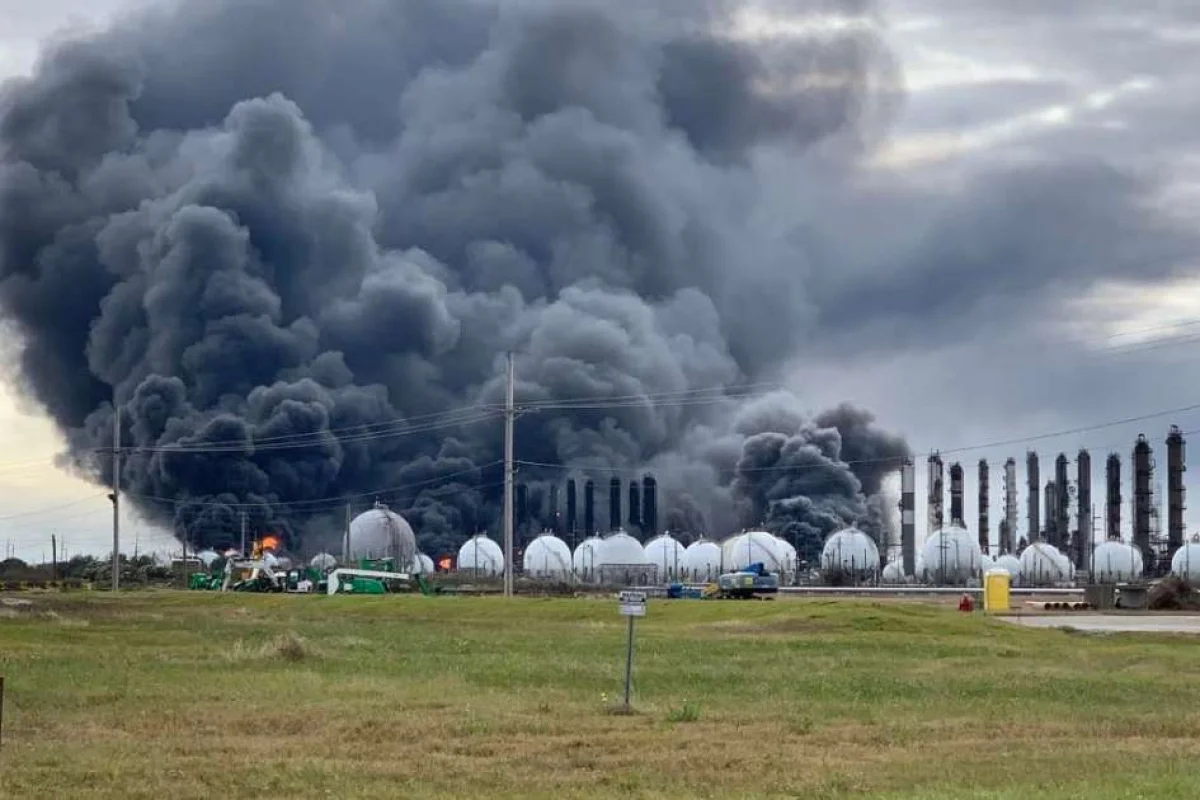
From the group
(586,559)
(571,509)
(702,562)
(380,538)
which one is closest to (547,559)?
(586,559)

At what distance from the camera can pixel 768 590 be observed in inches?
4225

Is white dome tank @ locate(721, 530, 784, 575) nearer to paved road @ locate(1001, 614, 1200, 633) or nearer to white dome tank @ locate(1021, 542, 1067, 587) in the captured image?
white dome tank @ locate(1021, 542, 1067, 587)

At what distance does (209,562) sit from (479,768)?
118616 mm

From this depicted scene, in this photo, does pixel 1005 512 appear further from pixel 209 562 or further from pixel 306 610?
pixel 306 610

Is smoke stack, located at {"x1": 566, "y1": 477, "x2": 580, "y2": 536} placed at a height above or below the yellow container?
above

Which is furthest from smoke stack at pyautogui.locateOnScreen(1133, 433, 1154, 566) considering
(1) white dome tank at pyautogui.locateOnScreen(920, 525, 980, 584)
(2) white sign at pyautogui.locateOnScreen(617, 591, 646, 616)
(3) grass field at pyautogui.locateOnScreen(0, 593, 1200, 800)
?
(2) white sign at pyautogui.locateOnScreen(617, 591, 646, 616)

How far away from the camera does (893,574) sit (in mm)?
149000

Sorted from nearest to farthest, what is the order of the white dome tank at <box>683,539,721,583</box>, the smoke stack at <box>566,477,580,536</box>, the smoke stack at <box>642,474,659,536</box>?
the white dome tank at <box>683,539,721,583</box>
the smoke stack at <box>566,477,580,536</box>
the smoke stack at <box>642,474,659,536</box>

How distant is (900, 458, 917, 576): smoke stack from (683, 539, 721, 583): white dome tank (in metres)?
16.1

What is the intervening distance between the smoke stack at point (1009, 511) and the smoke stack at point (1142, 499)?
1625 centimetres

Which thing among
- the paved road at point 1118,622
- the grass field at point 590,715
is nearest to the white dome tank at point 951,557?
the paved road at point 1118,622

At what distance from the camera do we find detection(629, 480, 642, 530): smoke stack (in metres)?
164

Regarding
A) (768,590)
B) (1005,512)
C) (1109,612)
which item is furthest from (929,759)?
(1005,512)

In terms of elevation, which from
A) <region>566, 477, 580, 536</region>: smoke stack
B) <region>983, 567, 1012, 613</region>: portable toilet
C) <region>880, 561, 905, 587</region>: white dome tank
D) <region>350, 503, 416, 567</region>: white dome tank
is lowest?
<region>880, 561, 905, 587</region>: white dome tank
